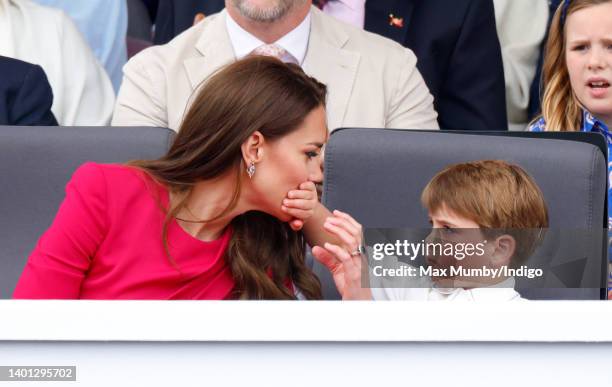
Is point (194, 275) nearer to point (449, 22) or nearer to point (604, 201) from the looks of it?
point (604, 201)

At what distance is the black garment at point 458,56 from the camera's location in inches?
116

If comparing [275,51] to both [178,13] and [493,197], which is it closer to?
[178,13]

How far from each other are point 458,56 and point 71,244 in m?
1.50

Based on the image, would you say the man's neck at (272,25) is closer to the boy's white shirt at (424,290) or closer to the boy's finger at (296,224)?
the boy's finger at (296,224)

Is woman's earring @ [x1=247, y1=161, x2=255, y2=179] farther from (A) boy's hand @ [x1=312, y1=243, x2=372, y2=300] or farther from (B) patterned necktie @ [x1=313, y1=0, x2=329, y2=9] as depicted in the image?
(B) patterned necktie @ [x1=313, y1=0, x2=329, y2=9]

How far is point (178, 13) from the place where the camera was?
3.23 metres

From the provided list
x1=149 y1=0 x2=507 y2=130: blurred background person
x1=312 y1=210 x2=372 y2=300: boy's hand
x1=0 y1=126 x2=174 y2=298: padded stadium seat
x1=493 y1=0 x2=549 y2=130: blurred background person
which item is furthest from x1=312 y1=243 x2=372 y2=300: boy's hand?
x1=493 y1=0 x2=549 y2=130: blurred background person

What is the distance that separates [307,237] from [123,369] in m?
0.80

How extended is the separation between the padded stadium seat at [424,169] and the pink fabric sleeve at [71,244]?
0.42 metres

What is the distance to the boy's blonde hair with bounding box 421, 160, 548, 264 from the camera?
156cm

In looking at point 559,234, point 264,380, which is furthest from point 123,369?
point 559,234

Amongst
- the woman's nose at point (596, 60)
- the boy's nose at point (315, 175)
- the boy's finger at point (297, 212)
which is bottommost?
the boy's finger at point (297, 212)

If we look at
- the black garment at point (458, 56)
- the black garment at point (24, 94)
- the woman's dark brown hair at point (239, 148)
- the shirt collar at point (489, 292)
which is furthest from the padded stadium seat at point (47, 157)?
the black garment at point (458, 56)

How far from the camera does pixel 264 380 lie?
117 centimetres
